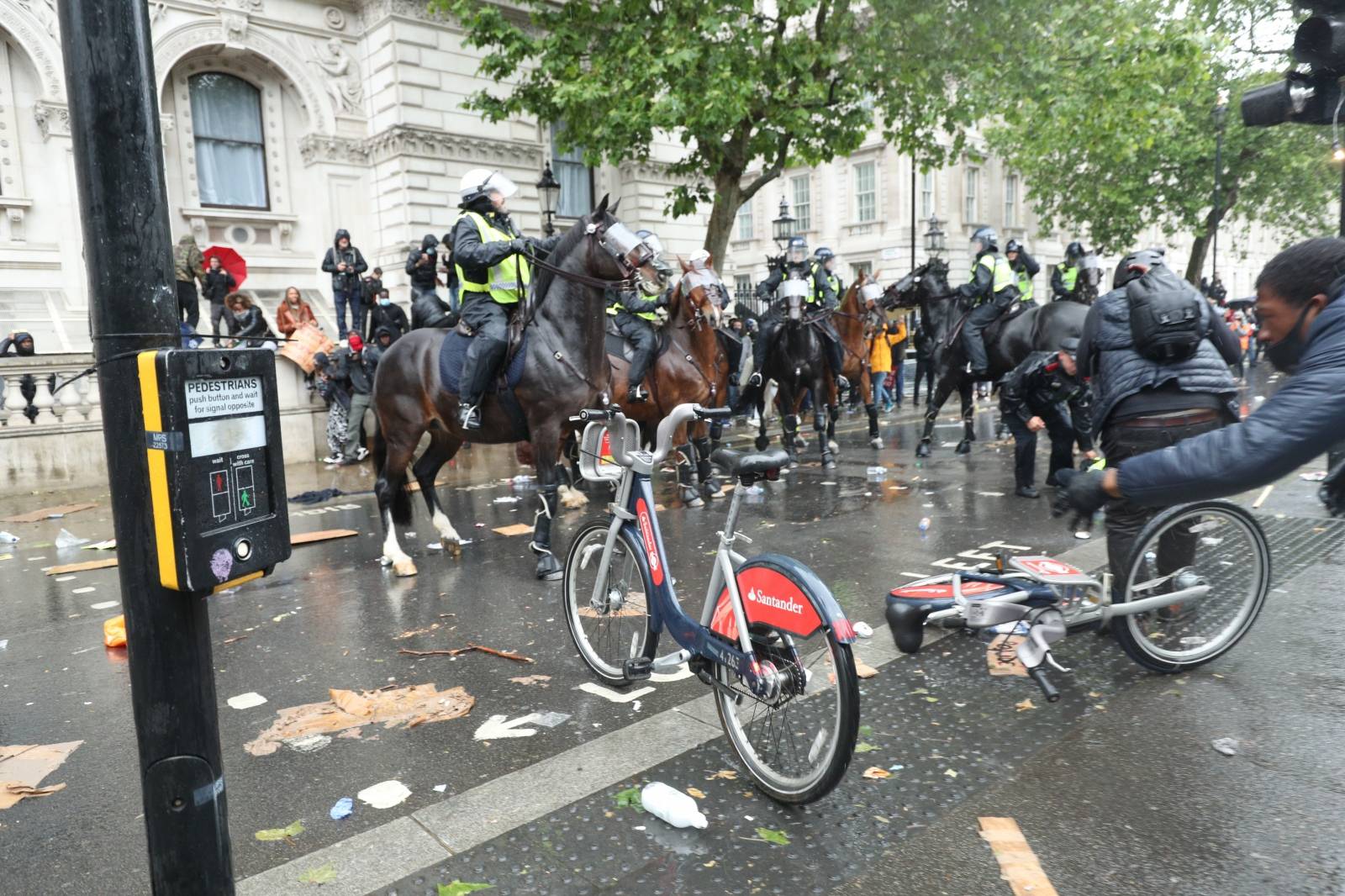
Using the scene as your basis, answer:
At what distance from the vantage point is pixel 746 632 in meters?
3.34

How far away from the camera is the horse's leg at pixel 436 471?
7.81 metres

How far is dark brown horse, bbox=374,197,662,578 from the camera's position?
22.2 feet

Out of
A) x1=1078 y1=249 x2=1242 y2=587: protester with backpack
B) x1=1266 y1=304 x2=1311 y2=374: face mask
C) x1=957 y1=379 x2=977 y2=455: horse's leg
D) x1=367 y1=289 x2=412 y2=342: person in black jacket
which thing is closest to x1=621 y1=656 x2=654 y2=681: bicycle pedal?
x1=1078 y1=249 x2=1242 y2=587: protester with backpack

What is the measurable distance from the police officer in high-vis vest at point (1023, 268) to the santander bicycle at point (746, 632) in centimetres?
950

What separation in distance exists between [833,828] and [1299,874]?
140 centimetres

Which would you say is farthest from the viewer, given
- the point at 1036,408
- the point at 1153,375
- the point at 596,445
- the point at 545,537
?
A: the point at 1036,408

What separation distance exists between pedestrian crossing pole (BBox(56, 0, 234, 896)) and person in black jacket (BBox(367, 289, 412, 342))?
12.3 meters

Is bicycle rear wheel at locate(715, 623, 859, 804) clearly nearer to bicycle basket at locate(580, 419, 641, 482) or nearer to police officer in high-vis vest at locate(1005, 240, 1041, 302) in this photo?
bicycle basket at locate(580, 419, 641, 482)

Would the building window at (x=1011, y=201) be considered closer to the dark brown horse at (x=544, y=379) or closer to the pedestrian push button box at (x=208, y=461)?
the dark brown horse at (x=544, y=379)

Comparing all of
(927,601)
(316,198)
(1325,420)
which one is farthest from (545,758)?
(316,198)

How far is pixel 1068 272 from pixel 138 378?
1298 cm

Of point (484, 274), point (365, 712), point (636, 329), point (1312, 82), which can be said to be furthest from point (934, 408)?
point (365, 712)

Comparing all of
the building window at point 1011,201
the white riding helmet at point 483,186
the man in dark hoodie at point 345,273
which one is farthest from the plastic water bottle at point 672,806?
the building window at point 1011,201

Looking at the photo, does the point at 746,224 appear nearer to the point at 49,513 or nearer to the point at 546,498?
the point at 49,513
